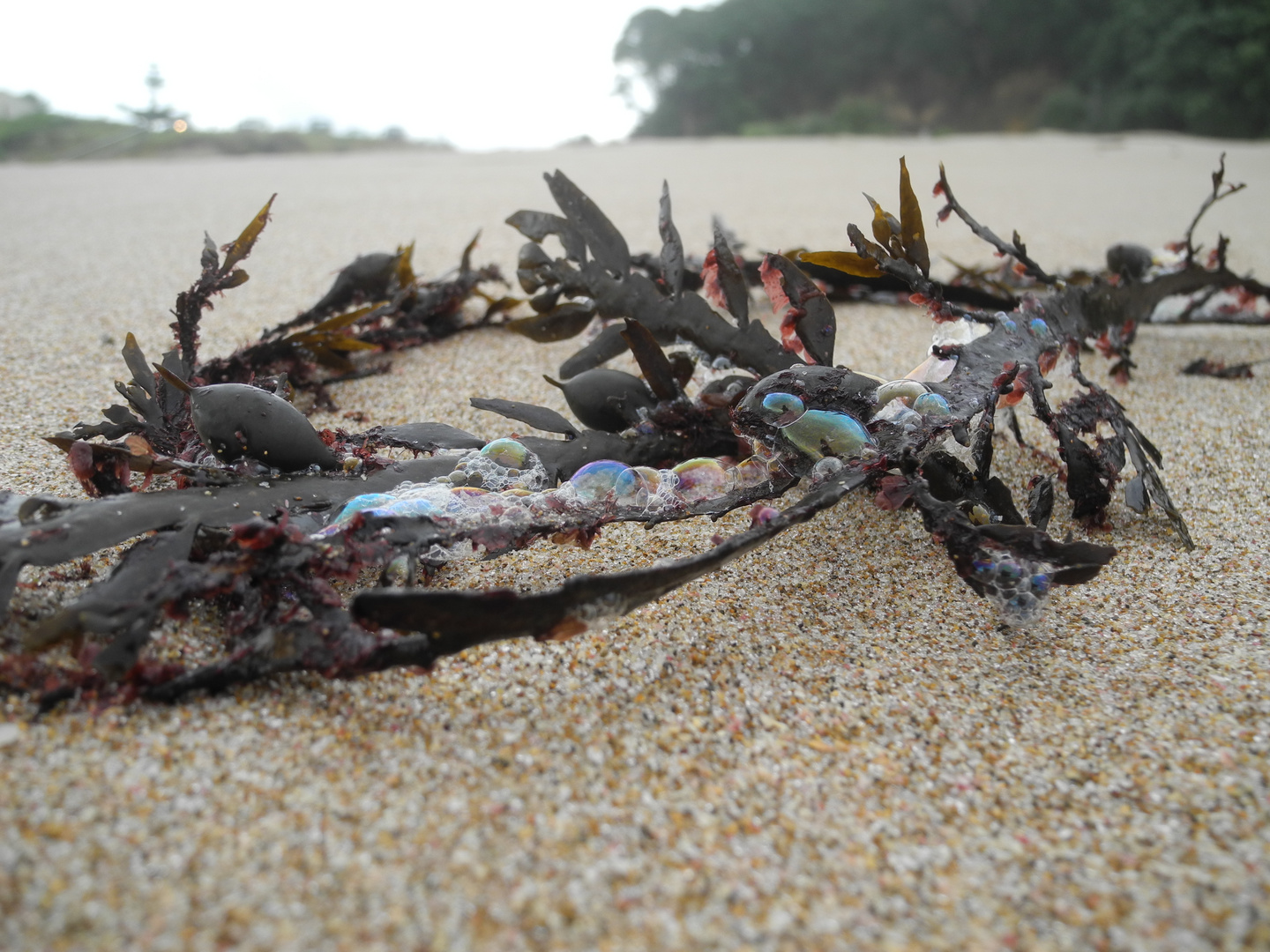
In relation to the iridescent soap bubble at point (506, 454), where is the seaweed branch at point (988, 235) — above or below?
above

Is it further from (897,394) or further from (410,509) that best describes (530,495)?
(897,394)

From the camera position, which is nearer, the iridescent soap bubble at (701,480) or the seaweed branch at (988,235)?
the iridescent soap bubble at (701,480)

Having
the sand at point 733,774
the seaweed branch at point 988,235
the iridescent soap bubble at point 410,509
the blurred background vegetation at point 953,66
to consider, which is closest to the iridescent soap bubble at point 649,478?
the sand at point 733,774

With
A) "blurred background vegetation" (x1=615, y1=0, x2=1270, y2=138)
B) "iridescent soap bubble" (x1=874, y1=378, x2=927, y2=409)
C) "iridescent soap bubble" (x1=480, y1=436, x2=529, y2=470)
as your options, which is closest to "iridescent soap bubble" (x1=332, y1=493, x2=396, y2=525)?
"iridescent soap bubble" (x1=480, y1=436, x2=529, y2=470)

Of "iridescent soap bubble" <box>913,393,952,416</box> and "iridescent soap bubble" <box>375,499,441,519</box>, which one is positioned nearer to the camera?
"iridescent soap bubble" <box>375,499,441,519</box>

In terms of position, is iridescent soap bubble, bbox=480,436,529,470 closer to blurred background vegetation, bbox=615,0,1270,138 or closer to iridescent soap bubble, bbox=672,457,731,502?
iridescent soap bubble, bbox=672,457,731,502

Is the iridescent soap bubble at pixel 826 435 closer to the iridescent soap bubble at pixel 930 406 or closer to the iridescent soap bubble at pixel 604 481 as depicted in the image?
the iridescent soap bubble at pixel 930 406

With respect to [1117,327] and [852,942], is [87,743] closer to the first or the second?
[852,942]
